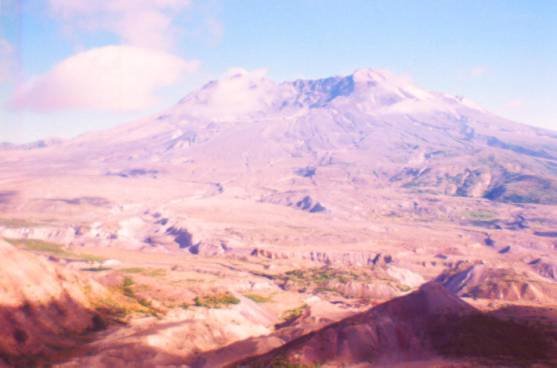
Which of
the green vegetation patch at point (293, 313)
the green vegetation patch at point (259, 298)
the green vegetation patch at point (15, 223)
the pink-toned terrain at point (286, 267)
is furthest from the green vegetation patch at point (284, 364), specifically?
the green vegetation patch at point (15, 223)

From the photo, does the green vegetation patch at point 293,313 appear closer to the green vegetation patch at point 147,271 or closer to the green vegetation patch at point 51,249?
the green vegetation patch at point 147,271

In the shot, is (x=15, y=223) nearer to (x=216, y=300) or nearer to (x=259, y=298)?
(x=259, y=298)

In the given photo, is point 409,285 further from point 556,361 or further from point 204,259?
point 556,361

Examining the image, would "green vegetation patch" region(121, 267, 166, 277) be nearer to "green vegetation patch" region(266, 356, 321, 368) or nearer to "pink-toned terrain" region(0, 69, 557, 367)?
"pink-toned terrain" region(0, 69, 557, 367)

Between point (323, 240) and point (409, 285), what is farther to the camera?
point (323, 240)

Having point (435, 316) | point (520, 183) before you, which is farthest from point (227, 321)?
point (520, 183)

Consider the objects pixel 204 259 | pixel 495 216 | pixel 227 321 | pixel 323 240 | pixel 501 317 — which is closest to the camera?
pixel 501 317

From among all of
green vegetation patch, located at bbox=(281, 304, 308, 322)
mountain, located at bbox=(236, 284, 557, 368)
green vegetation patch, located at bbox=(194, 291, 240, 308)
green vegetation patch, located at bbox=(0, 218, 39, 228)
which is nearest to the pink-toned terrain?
mountain, located at bbox=(236, 284, 557, 368)
